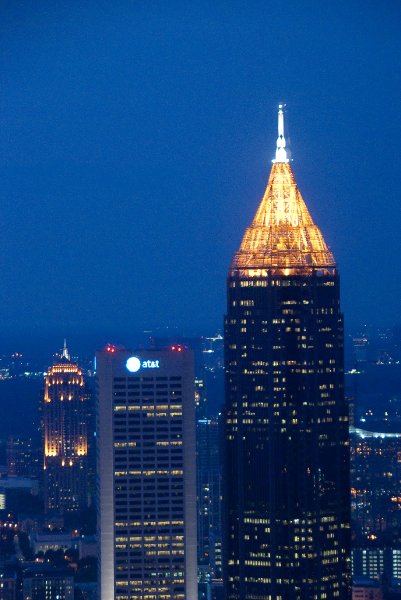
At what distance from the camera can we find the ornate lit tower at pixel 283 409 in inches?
1471

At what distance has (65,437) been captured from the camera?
55.4 metres

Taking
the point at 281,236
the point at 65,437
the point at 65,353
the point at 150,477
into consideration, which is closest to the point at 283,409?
the point at 281,236

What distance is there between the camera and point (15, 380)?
180 ft

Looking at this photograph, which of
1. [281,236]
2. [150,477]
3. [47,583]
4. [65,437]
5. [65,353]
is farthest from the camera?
[65,437]

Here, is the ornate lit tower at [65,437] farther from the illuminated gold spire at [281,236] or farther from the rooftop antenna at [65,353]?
the illuminated gold spire at [281,236]

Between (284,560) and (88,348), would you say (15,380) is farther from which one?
(284,560)

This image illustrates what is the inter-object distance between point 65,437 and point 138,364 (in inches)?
541

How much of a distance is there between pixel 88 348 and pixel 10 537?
6.94 m

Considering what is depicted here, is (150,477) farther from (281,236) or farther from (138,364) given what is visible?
(281,236)

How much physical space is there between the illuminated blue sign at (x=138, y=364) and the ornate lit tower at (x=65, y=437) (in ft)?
26.8

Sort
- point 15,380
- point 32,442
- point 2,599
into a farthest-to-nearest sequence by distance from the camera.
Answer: point 32,442 → point 15,380 → point 2,599

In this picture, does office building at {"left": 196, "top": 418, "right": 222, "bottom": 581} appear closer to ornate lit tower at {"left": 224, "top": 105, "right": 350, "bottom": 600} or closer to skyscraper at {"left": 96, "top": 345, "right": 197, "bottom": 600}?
skyscraper at {"left": 96, "top": 345, "right": 197, "bottom": 600}

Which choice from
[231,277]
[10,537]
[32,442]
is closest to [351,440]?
[231,277]

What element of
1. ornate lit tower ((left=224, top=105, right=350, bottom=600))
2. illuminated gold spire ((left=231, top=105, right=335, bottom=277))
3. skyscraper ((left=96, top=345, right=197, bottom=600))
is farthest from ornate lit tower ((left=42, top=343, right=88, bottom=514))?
illuminated gold spire ((left=231, top=105, right=335, bottom=277))
